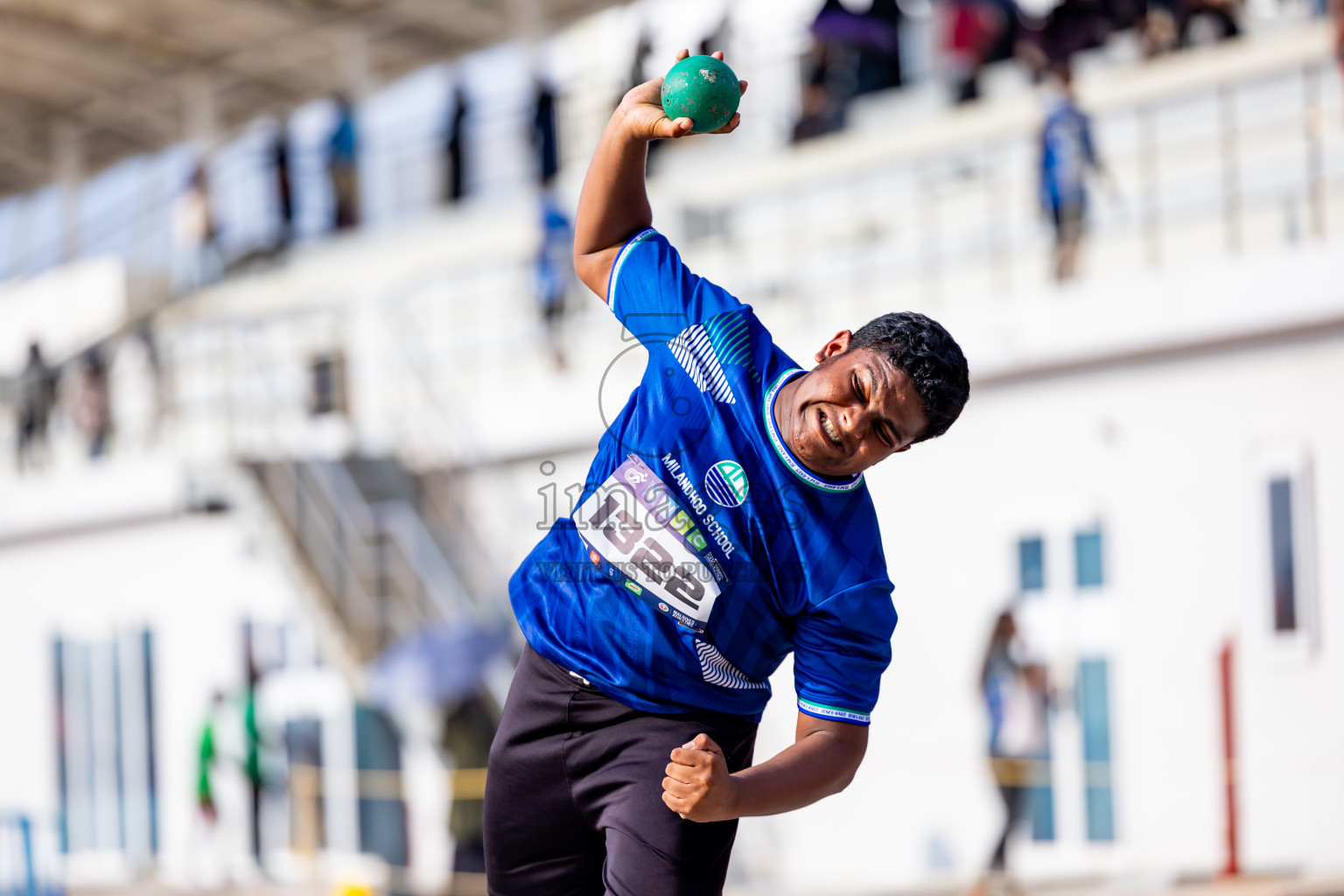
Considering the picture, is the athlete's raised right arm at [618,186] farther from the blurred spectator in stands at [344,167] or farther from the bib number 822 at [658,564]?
the blurred spectator in stands at [344,167]

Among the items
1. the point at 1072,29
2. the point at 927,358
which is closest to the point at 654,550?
the point at 927,358

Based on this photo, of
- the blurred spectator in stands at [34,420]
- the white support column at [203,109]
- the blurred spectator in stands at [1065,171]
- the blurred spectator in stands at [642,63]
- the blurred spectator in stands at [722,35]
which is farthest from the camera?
the white support column at [203,109]

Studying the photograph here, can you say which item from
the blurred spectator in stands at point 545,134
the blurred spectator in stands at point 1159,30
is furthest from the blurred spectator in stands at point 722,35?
the blurred spectator in stands at point 1159,30

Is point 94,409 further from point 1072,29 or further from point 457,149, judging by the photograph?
point 1072,29

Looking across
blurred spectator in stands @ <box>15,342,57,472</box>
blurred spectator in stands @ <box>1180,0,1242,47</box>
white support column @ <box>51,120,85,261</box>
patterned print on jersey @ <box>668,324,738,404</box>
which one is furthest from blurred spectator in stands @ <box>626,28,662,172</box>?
white support column @ <box>51,120,85,261</box>

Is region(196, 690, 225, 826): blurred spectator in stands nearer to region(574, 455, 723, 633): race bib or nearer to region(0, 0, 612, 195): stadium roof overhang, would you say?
region(0, 0, 612, 195): stadium roof overhang

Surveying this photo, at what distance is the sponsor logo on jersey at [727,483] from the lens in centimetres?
264

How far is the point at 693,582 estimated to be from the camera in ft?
8.63

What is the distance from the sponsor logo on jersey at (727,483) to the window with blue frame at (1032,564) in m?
7.76

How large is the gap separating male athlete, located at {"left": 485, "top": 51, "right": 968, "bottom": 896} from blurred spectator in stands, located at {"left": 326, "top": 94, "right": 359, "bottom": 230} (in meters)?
16.6

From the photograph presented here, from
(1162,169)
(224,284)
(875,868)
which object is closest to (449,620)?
(875,868)

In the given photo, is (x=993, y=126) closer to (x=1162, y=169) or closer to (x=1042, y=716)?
(x=1162, y=169)

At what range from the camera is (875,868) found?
10570mm

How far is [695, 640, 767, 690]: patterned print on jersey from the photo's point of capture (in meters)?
2.68
